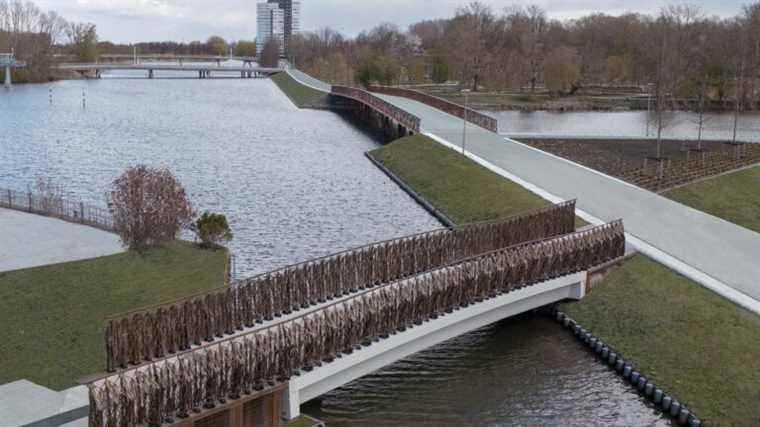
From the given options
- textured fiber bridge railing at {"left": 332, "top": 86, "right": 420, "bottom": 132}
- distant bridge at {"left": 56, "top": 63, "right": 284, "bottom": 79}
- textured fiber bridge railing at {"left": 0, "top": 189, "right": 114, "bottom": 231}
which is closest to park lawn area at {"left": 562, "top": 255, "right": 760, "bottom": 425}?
textured fiber bridge railing at {"left": 0, "top": 189, "right": 114, "bottom": 231}

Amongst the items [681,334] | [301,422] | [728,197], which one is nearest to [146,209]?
[301,422]

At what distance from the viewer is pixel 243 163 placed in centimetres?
5350

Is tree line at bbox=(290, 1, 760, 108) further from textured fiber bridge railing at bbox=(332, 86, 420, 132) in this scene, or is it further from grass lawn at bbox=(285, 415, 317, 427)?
grass lawn at bbox=(285, 415, 317, 427)

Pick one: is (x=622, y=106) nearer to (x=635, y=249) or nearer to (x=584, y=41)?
(x=584, y=41)

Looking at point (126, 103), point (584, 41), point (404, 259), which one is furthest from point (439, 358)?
point (584, 41)

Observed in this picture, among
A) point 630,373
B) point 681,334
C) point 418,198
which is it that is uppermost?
point 418,198

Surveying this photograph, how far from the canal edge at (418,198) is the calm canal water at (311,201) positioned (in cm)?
52

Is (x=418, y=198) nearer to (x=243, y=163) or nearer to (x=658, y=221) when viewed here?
(x=658, y=221)

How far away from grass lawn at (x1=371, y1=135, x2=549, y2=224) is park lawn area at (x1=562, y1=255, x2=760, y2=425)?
32.0ft

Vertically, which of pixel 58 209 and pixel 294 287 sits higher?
pixel 294 287

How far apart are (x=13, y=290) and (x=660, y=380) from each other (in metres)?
17.5

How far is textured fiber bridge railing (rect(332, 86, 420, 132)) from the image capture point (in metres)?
61.6

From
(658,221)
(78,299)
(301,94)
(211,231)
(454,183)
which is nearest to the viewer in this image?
(78,299)

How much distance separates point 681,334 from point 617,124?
64051mm
